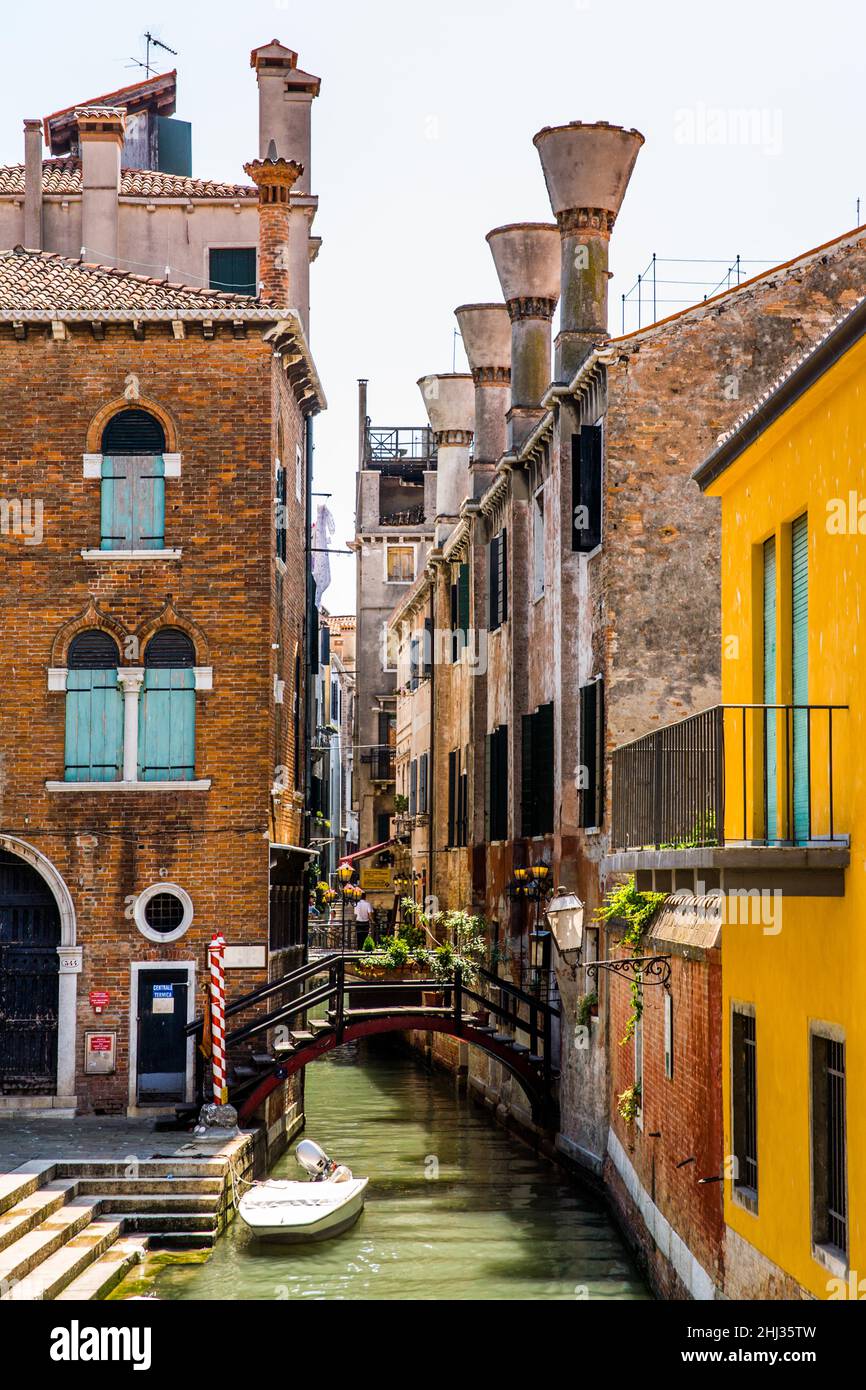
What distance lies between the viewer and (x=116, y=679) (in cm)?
2322

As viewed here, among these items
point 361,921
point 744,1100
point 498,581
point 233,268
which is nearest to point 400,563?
point 361,921

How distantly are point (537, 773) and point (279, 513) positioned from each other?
16.2ft

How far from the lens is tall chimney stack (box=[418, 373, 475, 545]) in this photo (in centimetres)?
3784

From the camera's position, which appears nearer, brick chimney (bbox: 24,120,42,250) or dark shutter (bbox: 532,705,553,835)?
dark shutter (bbox: 532,705,553,835)

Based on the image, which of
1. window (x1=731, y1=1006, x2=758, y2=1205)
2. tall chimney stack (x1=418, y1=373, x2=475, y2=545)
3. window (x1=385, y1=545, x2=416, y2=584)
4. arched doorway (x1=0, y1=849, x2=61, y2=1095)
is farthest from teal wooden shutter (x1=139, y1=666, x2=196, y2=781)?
window (x1=385, y1=545, x2=416, y2=584)

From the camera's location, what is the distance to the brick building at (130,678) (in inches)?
903

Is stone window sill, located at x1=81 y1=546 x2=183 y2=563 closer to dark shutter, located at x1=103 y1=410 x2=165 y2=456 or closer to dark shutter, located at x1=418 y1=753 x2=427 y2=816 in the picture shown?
dark shutter, located at x1=103 y1=410 x2=165 y2=456

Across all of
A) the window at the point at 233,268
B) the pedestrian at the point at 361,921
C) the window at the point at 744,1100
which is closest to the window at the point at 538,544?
the window at the point at 233,268

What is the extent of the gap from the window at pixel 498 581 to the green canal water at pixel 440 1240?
7.85m

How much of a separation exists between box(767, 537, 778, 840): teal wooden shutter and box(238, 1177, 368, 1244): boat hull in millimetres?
8947

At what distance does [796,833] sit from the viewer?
1092 cm

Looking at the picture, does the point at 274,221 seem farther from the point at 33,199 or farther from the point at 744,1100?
the point at 744,1100

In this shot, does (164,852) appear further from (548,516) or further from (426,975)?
(426,975)
